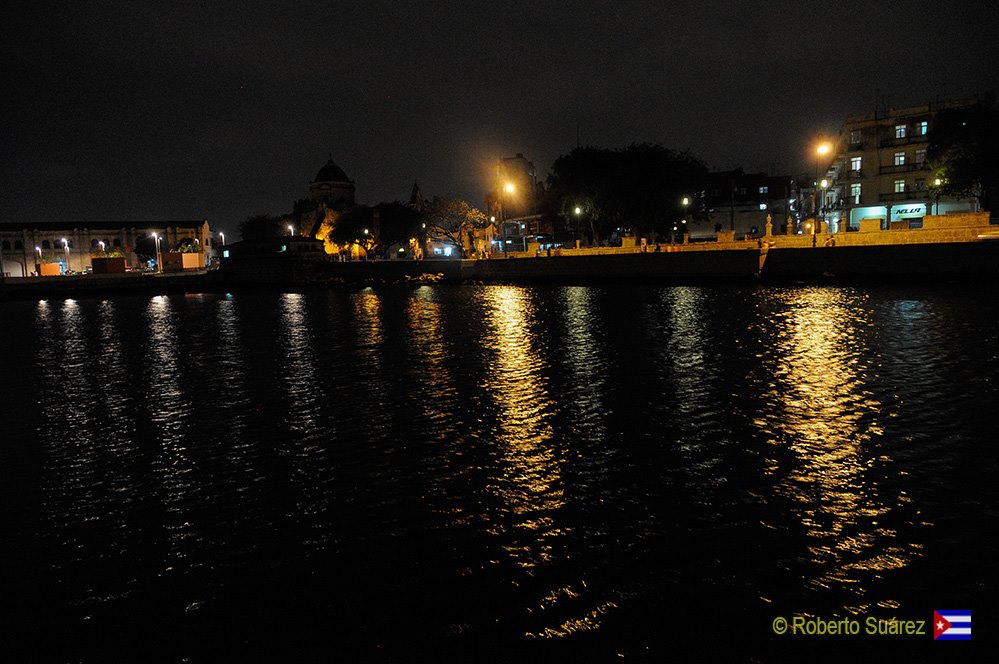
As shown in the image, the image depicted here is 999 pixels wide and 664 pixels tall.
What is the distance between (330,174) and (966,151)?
143 meters

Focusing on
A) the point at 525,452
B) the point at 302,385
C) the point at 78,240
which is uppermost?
the point at 78,240

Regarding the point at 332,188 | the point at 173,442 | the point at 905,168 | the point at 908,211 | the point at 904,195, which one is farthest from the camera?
the point at 332,188

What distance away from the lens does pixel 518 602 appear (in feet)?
23.0

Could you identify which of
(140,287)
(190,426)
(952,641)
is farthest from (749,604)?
(140,287)

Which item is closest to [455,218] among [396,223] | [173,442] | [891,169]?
[396,223]

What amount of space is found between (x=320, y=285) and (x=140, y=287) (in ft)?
99.6

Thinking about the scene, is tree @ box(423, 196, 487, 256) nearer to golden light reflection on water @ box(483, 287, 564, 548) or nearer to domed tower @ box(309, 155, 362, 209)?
domed tower @ box(309, 155, 362, 209)

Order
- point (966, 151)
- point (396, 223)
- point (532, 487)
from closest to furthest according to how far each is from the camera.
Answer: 1. point (532, 487)
2. point (966, 151)
3. point (396, 223)

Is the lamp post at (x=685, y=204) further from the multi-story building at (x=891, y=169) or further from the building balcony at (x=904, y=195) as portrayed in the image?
the building balcony at (x=904, y=195)

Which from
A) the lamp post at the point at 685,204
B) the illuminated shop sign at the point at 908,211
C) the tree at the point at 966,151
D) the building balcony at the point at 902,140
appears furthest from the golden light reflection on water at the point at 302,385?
the building balcony at the point at 902,140

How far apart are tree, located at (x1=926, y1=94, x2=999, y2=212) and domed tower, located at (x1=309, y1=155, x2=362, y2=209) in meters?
132

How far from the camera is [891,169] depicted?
76.5 m

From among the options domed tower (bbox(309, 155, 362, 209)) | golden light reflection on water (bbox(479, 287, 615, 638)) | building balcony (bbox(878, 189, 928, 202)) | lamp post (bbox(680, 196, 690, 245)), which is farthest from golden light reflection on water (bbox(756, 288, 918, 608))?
domed tower (bbox(309, 155, 362, 209))

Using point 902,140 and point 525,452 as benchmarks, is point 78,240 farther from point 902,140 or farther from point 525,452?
point 902,140
